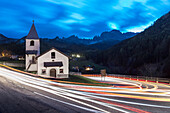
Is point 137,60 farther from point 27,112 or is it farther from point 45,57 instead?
point 27,112

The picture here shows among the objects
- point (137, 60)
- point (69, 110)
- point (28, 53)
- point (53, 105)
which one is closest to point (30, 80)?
point (53, 105)

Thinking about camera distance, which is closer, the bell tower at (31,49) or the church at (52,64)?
the church at (52,64)

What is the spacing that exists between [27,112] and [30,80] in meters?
11.2

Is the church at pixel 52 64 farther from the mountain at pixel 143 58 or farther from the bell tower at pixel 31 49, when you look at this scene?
the mountain at pixel 143 58

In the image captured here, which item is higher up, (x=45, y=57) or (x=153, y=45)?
(x=153, y=45)

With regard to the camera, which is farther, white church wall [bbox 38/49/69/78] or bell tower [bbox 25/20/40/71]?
bell tower [bbox 25/20/40/71]

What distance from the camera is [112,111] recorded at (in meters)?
8.55

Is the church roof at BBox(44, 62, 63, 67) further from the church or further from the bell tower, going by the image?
the bell tower

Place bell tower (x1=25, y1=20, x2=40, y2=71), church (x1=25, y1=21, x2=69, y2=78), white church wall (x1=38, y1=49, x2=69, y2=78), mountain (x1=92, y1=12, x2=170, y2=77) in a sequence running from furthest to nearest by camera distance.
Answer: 1. mountain (x1=92, y1=12, x2=170, y2=77)
2. bell tower (x1=25, y1=20, x2=40, y2=71)
3. white church wall (x1=38, y1=49, x2=69, y2=78)
4. church (x1=25, y1=21, x2=69, y2=78)

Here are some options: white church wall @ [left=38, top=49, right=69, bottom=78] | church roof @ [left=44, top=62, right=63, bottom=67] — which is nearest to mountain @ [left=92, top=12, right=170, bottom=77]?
white church wall @ [left=38, top=49, right=69, bottom=78]

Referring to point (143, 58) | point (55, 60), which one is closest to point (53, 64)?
point (55, 60)

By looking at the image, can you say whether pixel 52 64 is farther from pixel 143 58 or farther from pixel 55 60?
pixel 143 58

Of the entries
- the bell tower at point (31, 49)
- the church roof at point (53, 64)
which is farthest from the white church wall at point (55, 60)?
the bell tower at point (31, 49)

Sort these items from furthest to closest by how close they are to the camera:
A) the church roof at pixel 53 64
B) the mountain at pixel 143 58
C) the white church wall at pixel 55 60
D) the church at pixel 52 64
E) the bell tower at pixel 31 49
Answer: the mountain at pixel 143 58 → the bell tower at pixel 31 49 → the white church wall at pixel 55 60 → the church at pixel 52 64 → the church roof at pixel 53 64
